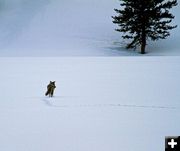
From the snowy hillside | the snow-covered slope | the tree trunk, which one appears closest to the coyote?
the snow-covered slope

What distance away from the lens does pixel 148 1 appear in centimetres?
3312

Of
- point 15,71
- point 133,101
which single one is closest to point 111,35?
point 15,71

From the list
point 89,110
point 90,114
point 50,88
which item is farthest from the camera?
point 50,88

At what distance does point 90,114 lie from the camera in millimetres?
8867

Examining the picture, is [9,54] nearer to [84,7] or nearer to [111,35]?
[111,35]

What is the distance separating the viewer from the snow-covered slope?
6.81m

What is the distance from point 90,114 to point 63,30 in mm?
31292

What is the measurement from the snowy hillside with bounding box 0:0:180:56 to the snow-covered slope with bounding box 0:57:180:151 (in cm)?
1750

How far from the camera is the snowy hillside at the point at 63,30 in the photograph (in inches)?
1299

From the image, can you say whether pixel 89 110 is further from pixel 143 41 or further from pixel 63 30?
pixel 63 30

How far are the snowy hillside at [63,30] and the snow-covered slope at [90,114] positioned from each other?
17.5m

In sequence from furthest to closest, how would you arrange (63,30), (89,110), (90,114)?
(63,30), (89,110), (90,114)

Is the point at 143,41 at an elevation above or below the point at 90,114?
above

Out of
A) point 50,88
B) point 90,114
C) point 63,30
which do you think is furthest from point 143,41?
point 90,114
